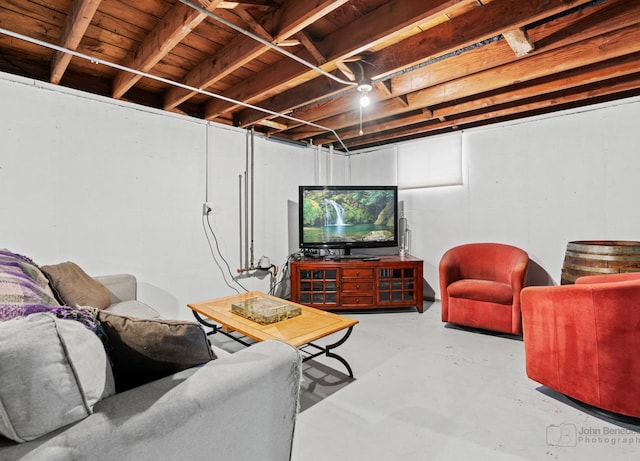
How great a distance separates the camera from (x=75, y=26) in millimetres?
1822

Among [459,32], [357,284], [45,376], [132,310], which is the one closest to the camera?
[45,376]

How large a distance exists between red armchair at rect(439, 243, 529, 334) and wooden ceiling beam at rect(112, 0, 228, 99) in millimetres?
2911

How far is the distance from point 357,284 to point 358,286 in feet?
0.09

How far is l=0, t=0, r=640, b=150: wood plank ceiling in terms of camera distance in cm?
181

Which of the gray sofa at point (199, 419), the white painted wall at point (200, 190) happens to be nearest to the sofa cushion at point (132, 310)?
the white painted wall at point (200, 190)

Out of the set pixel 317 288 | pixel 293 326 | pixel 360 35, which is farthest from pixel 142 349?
pixel 317 288

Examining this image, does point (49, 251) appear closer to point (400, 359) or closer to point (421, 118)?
point (400, 359)

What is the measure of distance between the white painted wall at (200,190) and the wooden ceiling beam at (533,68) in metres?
1.14

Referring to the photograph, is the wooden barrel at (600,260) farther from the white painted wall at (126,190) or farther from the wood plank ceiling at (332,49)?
the white painted wall at (126,190)

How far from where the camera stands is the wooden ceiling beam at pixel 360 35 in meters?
1.71

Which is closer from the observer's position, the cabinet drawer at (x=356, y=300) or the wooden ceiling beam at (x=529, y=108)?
the wooden ceiling beam at (x=529, y=108)

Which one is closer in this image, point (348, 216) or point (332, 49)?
point (332, 49)

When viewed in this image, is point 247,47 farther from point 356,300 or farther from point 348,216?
point 356,300

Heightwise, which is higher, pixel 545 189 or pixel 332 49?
pixel 332 49
